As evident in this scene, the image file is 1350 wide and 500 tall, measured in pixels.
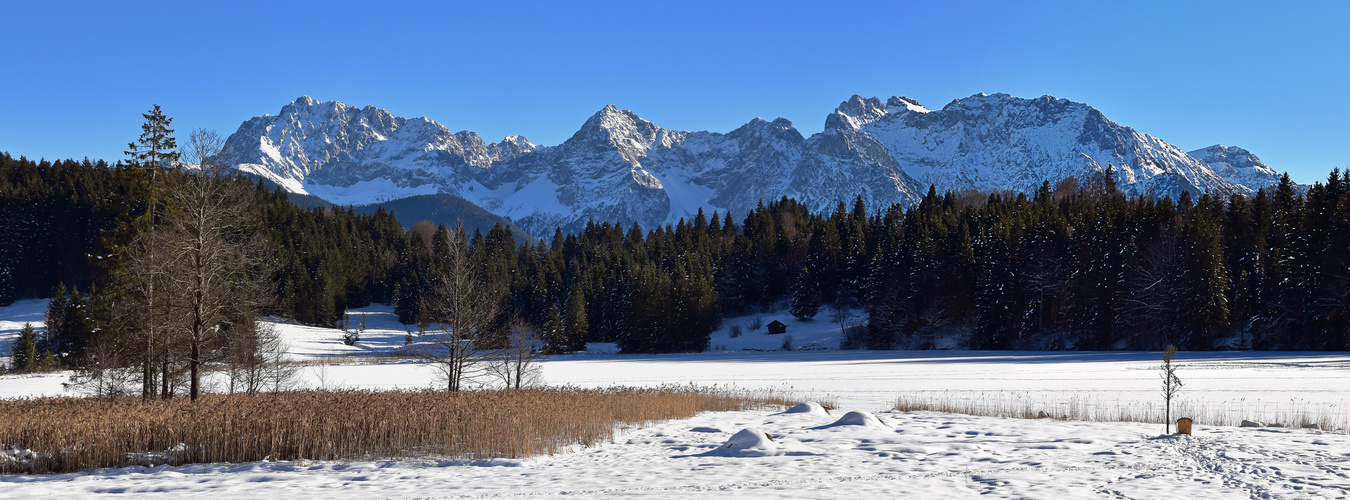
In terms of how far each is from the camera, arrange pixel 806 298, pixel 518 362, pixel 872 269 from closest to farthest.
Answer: pixel 518 362
pixel 872 269
pixel 806 298

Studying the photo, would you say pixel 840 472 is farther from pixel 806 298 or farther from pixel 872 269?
pixel 806 298

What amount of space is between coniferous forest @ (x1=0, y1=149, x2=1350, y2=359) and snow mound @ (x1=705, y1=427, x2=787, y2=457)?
15.5 metres

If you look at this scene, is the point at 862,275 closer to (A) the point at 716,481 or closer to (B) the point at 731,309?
(B) the point at 731,309

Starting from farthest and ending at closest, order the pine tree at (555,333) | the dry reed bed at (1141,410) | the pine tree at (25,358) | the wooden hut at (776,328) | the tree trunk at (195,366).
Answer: the wooden hut at (776,328)
the pine tree at (555,333)
the pine tree at (25,358)
the tree trunk at (195,366)
the dry reed bed at (1141,410)

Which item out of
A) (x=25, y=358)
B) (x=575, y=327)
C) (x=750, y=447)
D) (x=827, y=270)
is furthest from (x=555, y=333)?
(x=750, y=447)

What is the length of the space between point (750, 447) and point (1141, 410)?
13.3m

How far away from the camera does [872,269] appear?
7788 centimetres

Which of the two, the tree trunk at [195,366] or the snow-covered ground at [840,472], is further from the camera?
the tree trunk at [195,366]

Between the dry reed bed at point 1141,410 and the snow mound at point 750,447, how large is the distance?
8.49m

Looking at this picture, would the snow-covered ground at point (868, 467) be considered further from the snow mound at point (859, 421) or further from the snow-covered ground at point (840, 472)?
the snow mound at point (859, 421)

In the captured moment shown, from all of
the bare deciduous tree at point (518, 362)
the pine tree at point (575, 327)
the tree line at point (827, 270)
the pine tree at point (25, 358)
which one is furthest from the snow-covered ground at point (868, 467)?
the pine tree at point (575, 327)

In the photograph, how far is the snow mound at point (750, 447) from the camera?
11.8m

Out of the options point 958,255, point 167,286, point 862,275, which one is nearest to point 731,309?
point 862,275

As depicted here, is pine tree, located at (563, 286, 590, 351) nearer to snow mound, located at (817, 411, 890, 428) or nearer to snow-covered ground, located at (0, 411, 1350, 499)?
snow mound, located at (817, 411, 890, 428)
